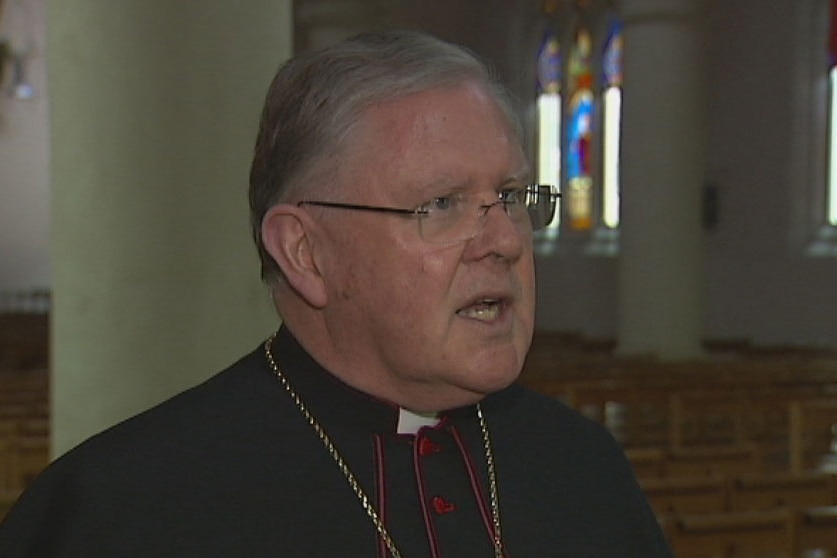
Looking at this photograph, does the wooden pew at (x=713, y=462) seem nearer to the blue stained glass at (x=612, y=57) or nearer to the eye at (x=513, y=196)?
the eye at (x=513, y=196)

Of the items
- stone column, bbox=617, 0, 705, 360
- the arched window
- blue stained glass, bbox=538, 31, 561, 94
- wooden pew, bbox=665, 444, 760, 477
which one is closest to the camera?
wooden pew, bbox=665, 444, 760, 477

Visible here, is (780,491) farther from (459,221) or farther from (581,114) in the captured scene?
(581,114)

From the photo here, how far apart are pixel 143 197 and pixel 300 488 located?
8.59 ft

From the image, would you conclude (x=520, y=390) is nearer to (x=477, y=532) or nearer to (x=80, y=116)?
(x=477, y=532)

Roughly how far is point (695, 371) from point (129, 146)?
310 inches

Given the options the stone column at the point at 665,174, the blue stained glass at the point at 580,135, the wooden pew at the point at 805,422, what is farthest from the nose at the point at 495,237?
the blue stained glass at the point at 580,135

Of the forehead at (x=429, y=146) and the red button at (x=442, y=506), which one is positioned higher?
the forehead at (x=429, y=146)

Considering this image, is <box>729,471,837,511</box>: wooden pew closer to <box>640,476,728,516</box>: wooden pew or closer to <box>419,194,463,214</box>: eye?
<box>640,476,728,516</box>: wooden pew

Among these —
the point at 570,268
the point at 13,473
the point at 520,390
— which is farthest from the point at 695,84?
the point at 520,390

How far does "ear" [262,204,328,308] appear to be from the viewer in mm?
2037

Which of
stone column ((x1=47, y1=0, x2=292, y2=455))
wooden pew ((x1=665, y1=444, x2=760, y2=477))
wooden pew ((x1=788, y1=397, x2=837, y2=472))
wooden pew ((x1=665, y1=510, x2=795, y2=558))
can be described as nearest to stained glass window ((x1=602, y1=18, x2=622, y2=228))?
wooden pew ((x1=788, y1=397, x2=837, y2=472))

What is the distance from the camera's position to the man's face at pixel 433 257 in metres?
1.94

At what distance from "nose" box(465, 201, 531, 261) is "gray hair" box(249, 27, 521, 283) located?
0.16 metres

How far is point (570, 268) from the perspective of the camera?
72.9 feet
